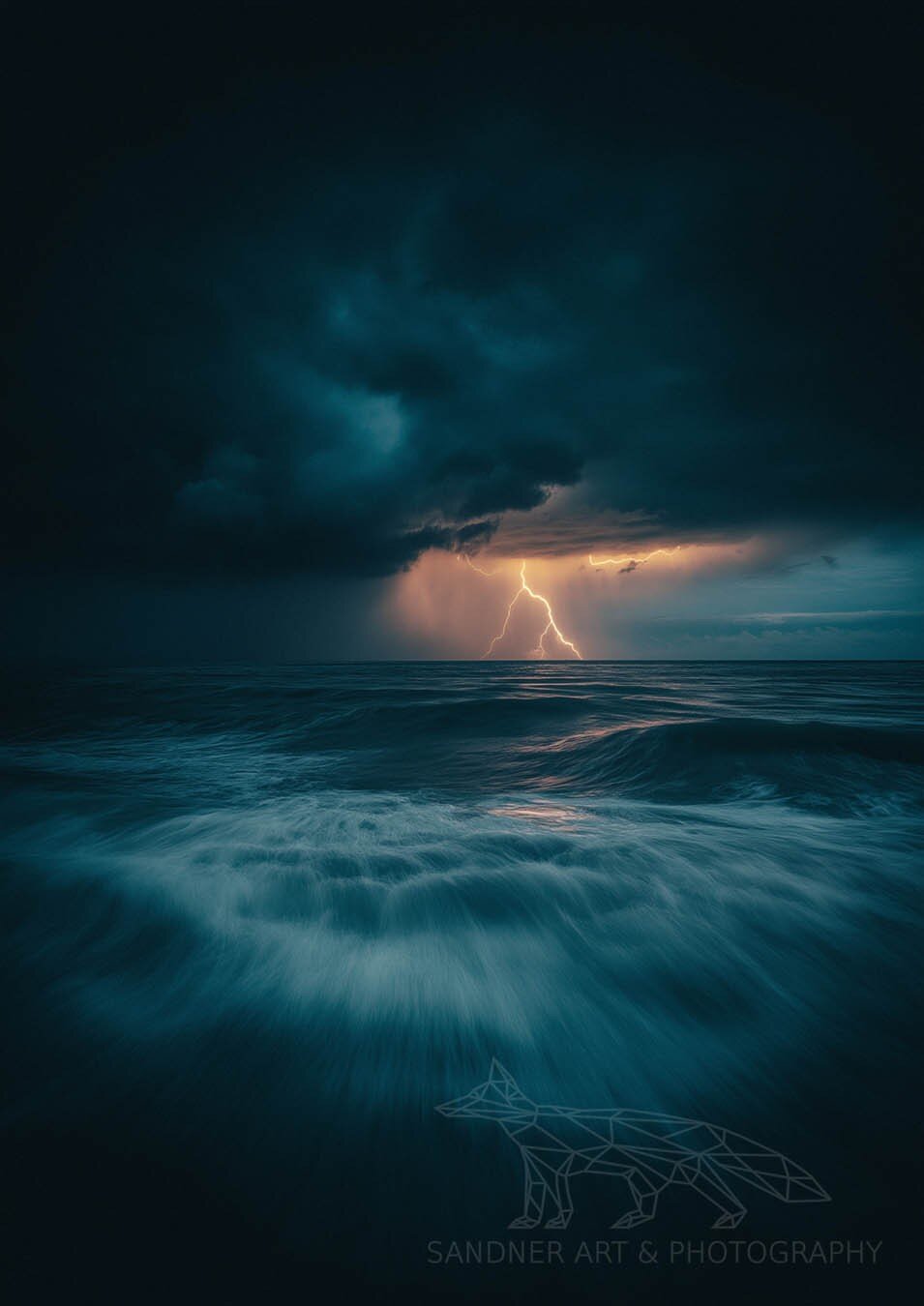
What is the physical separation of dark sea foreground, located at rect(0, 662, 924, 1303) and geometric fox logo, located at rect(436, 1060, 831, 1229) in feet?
0.15

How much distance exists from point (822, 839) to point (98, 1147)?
6.02 meters

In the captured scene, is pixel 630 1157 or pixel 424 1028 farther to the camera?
pixel 424 1028

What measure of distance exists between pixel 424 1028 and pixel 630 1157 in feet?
3.66

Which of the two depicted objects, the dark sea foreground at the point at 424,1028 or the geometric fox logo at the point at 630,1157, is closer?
the dark sea foreground at the point at 424,1028

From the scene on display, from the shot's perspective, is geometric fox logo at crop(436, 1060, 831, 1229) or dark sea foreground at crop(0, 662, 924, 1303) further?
geometric fox logo at crop(436, 1060, 831, 1229)

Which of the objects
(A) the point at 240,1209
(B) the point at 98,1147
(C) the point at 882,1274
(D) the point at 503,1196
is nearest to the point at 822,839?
(C) the point at 882,1274

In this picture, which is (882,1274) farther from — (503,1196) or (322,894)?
(322,894)

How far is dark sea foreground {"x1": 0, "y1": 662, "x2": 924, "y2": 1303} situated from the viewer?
146cm

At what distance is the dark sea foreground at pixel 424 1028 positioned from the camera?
57.6 inches

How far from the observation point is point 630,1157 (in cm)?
174

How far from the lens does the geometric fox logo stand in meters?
1.59

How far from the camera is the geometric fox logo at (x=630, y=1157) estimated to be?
62.5 inches

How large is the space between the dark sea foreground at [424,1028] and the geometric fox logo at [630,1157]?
4cm

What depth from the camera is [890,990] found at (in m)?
2.85
